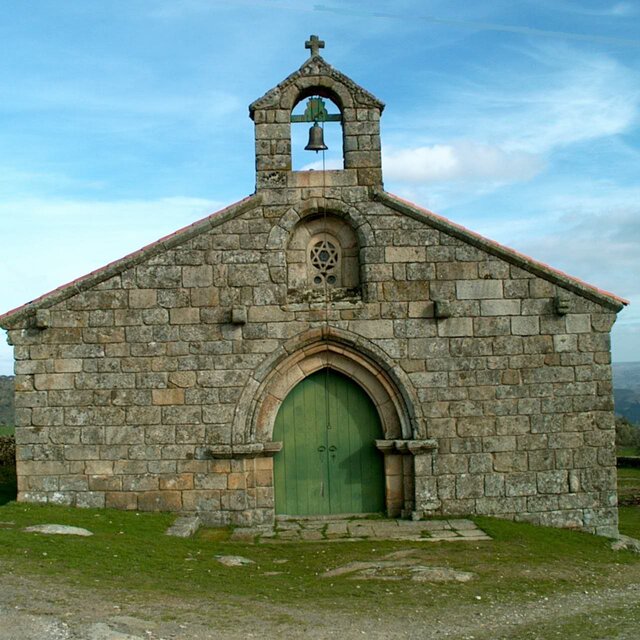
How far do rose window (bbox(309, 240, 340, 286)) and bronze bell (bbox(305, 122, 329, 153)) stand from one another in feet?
4.50

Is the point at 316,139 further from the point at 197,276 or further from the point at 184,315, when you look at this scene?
the point at 184,315

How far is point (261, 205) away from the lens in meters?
12.7

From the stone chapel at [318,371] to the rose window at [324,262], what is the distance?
0.30 meters

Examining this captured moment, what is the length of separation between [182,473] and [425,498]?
11.2ft

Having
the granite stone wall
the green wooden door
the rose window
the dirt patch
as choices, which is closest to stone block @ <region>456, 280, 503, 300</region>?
the granite stone wall

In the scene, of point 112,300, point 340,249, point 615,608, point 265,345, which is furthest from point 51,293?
point 615,608

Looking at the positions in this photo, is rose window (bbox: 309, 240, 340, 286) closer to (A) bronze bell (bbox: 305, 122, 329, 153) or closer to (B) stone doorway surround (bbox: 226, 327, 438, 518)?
(B) stone doorway surround (bbox: 226, 327, 438, 518)

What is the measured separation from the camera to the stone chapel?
40.6ft

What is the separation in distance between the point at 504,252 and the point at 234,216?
12.8 feet

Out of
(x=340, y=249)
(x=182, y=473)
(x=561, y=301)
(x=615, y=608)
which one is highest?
(x=340, y=249)

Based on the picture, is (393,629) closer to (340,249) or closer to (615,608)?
(615,608)

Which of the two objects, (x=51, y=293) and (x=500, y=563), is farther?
(x=51, y=293)

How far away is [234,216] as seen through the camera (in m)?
12.6

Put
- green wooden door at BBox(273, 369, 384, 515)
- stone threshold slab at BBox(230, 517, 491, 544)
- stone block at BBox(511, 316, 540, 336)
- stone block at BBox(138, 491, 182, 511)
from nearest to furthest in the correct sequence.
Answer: stone threshold slab at BBox(230, 517, 491, 544) → stone block at BBox(138, 491, 182, 511) → stone block at BBox(511, 316, 540, 336) → green wooden door at BBox(273, 369, 384, 515)
